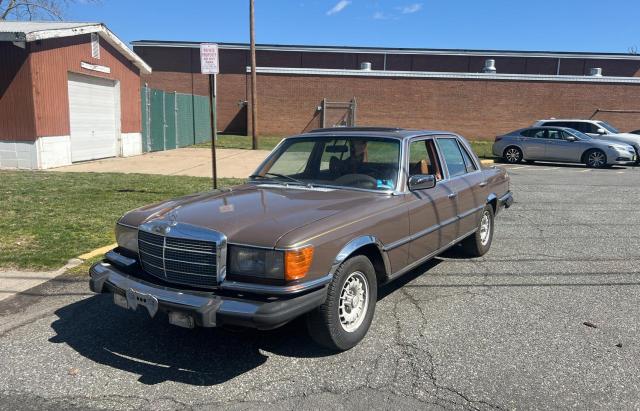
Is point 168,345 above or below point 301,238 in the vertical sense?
below

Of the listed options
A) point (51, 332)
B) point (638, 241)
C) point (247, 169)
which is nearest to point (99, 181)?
point (247, 169)

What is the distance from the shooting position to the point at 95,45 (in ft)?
53.8

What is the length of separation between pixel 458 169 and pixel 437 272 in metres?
1.17

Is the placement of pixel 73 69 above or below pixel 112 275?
above

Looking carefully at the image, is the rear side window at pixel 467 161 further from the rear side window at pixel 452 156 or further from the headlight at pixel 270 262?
the headlight at pixel 270 262

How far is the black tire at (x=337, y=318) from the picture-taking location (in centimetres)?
354

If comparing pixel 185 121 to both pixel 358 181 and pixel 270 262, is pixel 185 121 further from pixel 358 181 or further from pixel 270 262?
pixel 270 262

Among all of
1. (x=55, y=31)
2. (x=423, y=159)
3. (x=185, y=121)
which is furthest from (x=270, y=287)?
(x=185, y=121)

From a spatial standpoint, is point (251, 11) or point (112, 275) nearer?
point (112, 275)

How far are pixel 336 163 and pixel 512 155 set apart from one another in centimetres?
1634

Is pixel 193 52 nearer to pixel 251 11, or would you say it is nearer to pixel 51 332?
pixel 251 11

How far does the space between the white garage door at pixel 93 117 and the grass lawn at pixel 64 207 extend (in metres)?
3.12

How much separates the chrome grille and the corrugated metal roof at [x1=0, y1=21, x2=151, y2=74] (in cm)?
1147

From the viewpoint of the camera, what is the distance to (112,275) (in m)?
3.85
